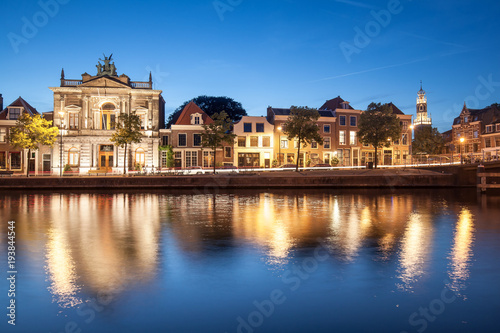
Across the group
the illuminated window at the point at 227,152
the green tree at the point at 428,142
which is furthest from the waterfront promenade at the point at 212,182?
the green tree at the point at 428,142

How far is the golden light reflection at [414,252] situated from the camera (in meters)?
8.97

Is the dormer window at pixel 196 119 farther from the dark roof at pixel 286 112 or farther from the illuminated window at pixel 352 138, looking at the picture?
the illuminated window at pixel 352 138

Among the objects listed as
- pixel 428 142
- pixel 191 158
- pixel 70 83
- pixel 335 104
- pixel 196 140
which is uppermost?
pixel 70 83

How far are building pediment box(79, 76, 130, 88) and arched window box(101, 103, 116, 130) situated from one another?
103 inches

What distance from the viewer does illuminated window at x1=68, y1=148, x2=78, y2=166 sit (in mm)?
53938

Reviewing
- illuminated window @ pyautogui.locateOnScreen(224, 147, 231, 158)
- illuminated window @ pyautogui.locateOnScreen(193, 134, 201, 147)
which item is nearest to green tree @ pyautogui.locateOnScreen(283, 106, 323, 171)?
illuminated window @ pyautogui.locateOnScreen(224, 147, 231, 158)

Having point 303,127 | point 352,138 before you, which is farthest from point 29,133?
point 352,138

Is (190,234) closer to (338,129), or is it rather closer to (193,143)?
(193,143)

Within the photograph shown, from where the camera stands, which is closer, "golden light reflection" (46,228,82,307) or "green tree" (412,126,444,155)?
"golden light reflection" (46,228,82,307)

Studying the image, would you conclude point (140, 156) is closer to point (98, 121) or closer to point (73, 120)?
point (98, 121)

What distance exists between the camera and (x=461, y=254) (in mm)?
11547

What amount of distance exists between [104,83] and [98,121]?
5.27 meters

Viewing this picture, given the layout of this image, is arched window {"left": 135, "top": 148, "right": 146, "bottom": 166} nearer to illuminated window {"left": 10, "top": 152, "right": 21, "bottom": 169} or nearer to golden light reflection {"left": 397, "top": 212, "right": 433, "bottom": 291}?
illuminated window {"left": 10, "top": 152, "right": 21, "bottom": 169}

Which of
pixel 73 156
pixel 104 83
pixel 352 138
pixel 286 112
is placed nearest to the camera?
pixel 73 156
